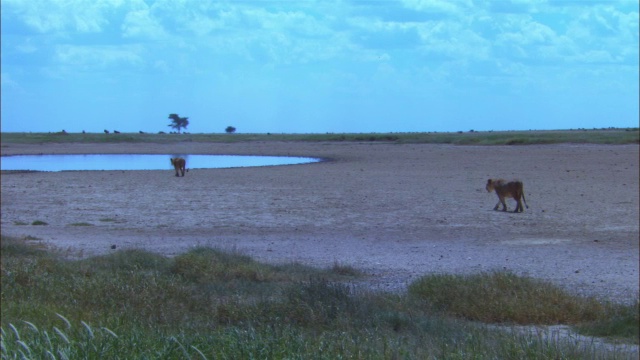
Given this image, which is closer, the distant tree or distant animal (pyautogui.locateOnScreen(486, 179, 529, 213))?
distant animal (pyautogui.locateOnScreen(486, 179, 529, 213))

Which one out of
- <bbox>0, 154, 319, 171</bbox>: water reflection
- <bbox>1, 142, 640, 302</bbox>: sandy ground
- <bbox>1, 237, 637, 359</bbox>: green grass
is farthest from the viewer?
<bbox>0, 154, 319, 171</bbox>: water reflection

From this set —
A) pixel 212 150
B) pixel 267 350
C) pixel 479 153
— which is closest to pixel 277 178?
pixel 479 153

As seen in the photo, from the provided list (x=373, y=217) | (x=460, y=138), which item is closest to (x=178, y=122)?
(x=460, y=138)

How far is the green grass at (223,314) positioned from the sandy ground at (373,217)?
5.68ft

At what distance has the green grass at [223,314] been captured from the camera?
5656mm

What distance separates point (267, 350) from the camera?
5.56 m

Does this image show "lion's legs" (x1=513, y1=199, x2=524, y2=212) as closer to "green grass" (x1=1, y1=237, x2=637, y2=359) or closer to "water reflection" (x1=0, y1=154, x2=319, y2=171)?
"green grass" (x1=1, y1=237, x2=637, y2=359)

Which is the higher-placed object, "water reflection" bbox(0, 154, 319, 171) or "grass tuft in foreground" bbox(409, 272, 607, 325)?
"grass tuft in foreground" bbox(409, 272, 607, 325)

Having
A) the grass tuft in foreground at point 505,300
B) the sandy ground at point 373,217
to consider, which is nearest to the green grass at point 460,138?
the sandy ground at point 373,217

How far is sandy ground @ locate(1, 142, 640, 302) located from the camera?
14484mm

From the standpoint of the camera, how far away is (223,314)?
888 centimetres

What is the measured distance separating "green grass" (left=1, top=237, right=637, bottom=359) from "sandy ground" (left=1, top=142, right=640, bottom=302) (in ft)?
5.68

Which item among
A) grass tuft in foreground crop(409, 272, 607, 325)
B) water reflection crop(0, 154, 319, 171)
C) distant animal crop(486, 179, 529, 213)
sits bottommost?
water reflection crop(0, 154, 319, 171)

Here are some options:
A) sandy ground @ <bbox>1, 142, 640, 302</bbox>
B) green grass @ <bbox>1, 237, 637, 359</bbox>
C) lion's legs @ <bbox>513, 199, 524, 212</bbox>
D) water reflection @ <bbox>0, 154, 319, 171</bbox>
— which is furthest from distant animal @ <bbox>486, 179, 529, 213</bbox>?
water reflection @ <bbox>0, 154, 319, 171</bbox>
